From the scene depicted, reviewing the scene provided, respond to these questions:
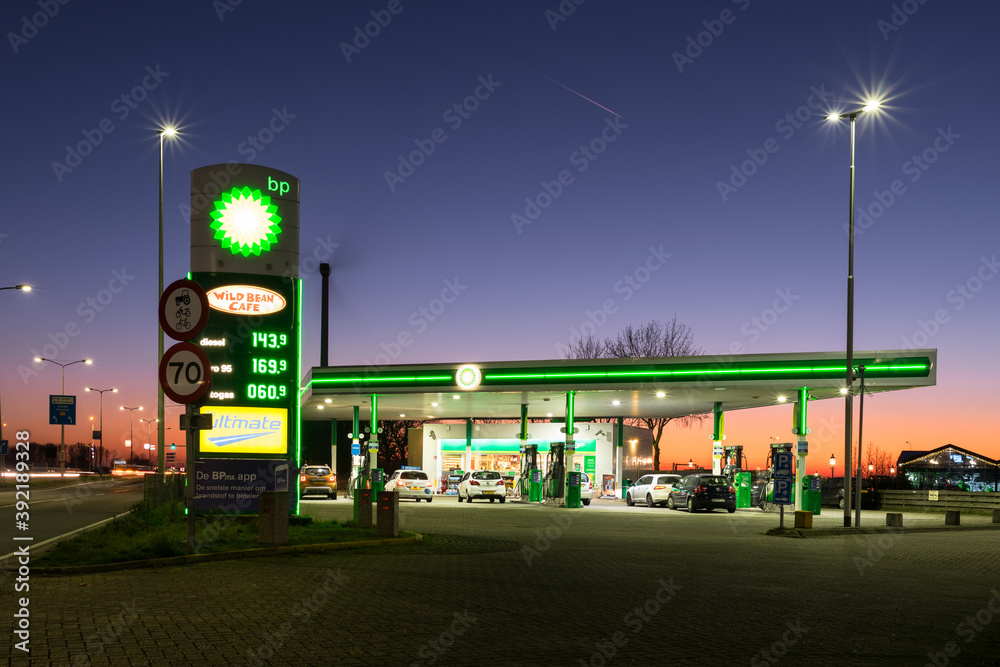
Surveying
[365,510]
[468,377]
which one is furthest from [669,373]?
[365,510]

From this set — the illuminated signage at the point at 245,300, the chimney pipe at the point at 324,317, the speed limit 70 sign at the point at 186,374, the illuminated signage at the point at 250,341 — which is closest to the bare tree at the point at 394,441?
the chimney pipe at the point at 324,317

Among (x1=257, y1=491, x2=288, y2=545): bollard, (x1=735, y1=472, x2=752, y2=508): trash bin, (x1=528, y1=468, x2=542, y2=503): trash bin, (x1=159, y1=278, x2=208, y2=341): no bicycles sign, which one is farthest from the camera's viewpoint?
(x1=528, y1=468, x2=542, y2=503): trash bin

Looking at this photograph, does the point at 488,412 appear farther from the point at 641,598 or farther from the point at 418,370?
the point at 641,598

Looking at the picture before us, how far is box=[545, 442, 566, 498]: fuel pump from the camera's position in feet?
126

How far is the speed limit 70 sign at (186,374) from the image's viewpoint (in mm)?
13125

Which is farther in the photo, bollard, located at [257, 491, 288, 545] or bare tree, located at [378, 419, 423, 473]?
bare tree, located at [378, 419, 423, 473]

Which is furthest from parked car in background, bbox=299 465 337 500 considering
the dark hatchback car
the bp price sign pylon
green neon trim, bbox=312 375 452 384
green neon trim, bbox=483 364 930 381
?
the bp price sign pylon

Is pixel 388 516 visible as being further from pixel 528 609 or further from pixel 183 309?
pixel 528 609

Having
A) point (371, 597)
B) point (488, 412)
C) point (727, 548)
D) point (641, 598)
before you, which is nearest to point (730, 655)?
point (641, 598)

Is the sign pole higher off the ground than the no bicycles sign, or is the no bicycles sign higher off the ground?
the no bicycles sign

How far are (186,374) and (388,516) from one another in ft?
20.9

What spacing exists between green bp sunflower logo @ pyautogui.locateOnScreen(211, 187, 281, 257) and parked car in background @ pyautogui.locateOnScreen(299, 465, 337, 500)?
22068mm

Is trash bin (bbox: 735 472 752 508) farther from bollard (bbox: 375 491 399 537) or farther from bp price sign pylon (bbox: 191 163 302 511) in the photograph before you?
bollard (bbox: 375 491 399 537)

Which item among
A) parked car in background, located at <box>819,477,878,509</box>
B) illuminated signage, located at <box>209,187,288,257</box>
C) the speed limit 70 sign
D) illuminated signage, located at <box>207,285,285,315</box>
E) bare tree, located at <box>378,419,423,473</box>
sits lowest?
bare tree, located at <box>378,419,423,473</box>
